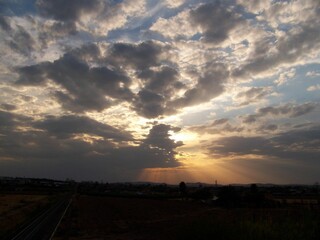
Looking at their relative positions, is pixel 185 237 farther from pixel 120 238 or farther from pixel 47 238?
pixel 47 238

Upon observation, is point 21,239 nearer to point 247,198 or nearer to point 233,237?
point 233,237

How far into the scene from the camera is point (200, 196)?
4117 inches

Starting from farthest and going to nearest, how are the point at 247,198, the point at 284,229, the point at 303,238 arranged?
the point at 247,198, the point at 284,229, the point at 303,238

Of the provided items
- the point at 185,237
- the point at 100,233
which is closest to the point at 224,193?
the point at 100,233

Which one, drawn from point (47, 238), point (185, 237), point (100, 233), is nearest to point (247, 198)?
point (100, 233)

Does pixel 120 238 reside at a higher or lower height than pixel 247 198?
lower

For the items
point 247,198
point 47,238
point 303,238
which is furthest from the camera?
point 247,198

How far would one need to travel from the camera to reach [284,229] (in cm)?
1419

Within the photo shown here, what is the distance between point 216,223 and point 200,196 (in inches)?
3527

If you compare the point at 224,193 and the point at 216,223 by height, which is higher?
the point at 224,193

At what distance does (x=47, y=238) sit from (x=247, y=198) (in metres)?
56.0

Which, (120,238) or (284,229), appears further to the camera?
(120,238)

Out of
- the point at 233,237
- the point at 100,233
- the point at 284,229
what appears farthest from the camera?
the point at 100,233

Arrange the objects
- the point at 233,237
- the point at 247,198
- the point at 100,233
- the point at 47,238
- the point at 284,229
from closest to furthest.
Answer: the point at 284,229 → the point at 233,237 → the point at 47,238 → the point at 100,233 → the point at 247,198
